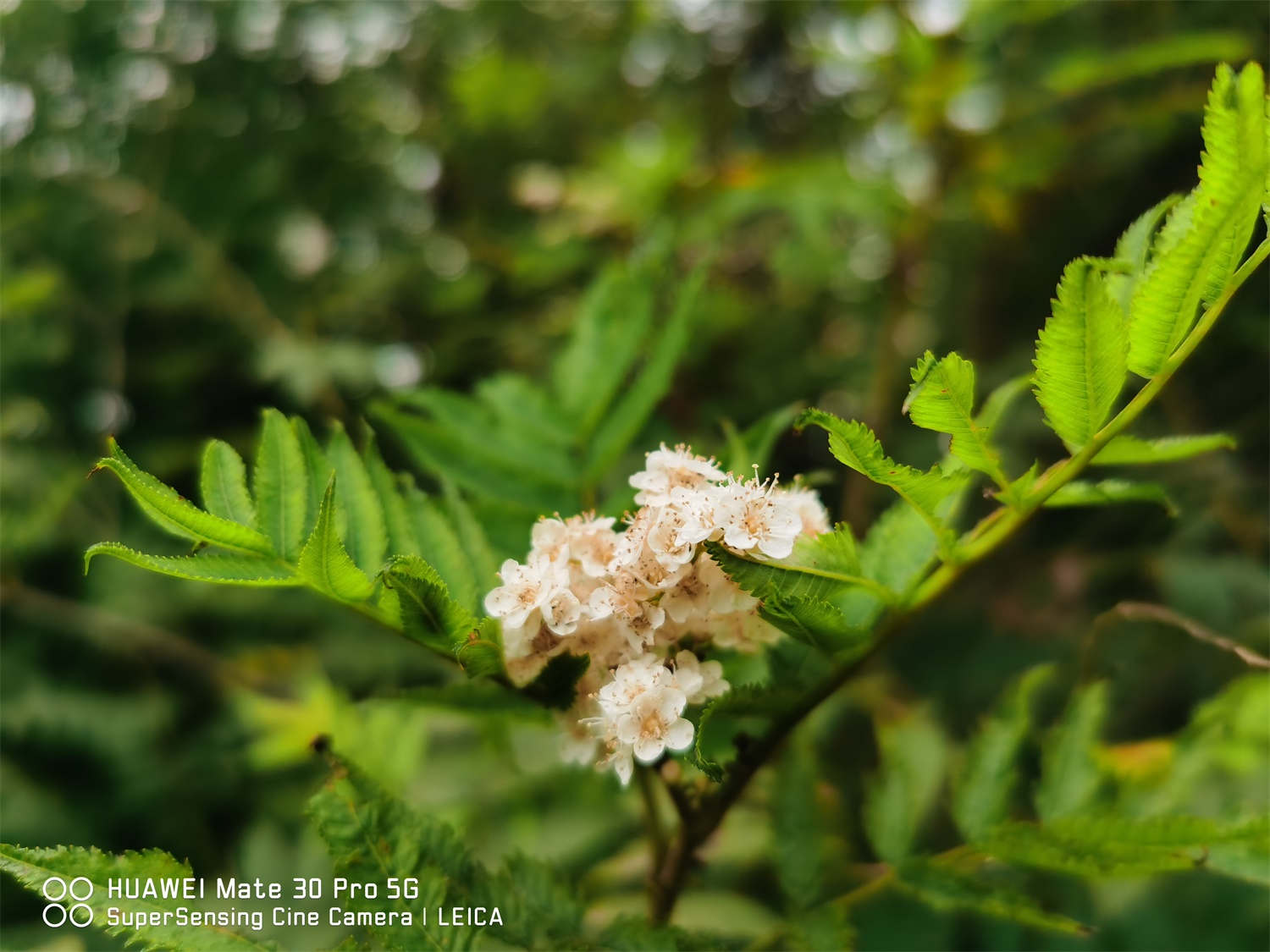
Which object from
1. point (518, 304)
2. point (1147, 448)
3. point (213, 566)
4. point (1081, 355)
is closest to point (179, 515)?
point (213, 566)

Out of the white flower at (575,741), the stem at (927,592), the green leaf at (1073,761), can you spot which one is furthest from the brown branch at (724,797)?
the green leaf at (1073,761)

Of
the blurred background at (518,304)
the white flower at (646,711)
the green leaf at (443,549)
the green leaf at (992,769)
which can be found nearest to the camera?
the white flower at (646,711)

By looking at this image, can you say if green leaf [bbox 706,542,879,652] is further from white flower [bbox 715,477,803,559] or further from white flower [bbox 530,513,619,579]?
white flower [bbox 530,513,619,579]

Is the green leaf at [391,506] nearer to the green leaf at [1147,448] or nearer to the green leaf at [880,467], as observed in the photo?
the green leaf at [880,467]

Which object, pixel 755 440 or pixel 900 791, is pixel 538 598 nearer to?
pixel 755 440

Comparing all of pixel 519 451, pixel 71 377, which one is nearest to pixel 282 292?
pixel 71 377

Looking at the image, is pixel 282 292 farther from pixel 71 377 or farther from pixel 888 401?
pixel 888 401
